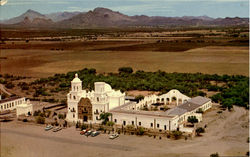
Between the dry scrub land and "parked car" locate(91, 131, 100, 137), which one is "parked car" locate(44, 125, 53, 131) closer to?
"parked car" locate(91, 131, 100, 137)

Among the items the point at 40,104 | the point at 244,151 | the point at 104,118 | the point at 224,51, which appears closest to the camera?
the point at 244,151

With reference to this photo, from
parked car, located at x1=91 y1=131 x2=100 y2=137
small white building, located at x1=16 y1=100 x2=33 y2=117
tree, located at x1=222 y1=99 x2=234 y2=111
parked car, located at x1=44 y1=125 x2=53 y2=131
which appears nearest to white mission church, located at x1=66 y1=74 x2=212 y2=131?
tree, located at x1=222 y1=99 x2=234 y2=111

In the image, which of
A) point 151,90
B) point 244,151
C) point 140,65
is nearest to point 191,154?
point 244,151

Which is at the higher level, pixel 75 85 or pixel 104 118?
pixel 75 85

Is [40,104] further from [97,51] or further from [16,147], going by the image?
[97,51]

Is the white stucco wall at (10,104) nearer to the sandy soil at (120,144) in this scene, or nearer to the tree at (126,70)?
the sandy soil at (120,144)
